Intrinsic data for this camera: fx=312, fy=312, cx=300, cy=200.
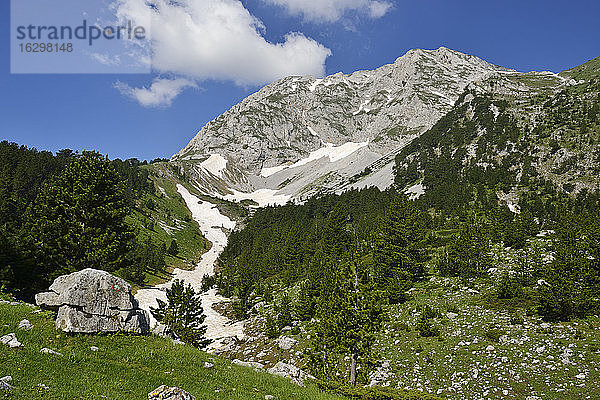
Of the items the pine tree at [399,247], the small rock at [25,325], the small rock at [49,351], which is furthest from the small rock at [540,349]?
the small rock at [25,325]

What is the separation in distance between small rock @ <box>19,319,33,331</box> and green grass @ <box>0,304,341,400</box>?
7.2 inches

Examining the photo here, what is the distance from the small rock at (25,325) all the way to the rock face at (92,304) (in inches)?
40.4

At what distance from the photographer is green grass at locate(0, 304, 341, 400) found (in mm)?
10086

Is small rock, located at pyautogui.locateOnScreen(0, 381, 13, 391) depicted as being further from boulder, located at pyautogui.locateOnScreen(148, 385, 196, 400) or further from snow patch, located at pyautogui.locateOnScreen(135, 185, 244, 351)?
snow patch, located at pyautogui.locateOnScreen(135, 185, 244, 351)

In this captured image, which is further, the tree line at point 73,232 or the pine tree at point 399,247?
the pine tree at point 399,247

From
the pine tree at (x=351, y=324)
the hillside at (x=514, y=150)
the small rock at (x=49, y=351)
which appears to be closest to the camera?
the small rock at (x=49, y=351)

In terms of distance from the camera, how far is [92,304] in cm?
1555

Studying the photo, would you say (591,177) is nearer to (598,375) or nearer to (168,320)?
(598,375)

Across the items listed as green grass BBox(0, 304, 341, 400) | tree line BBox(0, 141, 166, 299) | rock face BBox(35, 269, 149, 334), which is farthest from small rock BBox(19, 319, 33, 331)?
tree line BBox(0, 141, 166, 299)

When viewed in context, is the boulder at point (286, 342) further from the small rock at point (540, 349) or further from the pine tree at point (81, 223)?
the small rock at point (540, 349)

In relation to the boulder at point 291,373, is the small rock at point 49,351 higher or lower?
higher

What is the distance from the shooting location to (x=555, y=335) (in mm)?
23656

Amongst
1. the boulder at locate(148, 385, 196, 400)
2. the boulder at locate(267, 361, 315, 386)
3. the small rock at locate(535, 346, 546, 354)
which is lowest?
the small rock at locate(535, 346, 546, 354)

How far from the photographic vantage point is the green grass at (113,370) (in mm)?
10086
